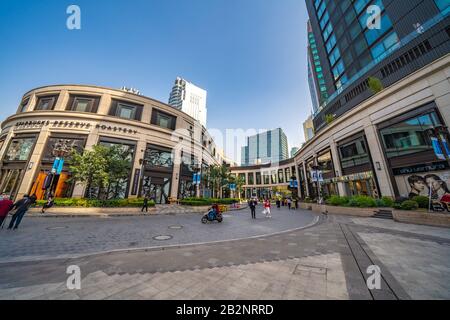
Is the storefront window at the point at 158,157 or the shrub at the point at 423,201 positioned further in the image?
the storefront window at the point at 158,157

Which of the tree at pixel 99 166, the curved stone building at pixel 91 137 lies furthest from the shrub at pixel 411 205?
the tree at pixel 99 166

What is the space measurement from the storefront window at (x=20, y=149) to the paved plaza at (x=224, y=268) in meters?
22.0

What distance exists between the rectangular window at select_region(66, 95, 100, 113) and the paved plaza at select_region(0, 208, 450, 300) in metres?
22.5

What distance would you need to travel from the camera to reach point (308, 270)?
13.8 feet

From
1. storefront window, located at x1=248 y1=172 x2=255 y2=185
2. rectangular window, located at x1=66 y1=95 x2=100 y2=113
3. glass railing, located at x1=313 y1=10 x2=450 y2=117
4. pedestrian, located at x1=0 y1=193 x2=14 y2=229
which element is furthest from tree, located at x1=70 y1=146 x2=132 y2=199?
storefront window, located at x1=248 y1=172 x2=255 y2=185

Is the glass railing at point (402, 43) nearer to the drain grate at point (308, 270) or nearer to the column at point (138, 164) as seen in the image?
the drain grate at point (308, 270)

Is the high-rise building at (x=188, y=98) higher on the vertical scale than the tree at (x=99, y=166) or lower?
higher

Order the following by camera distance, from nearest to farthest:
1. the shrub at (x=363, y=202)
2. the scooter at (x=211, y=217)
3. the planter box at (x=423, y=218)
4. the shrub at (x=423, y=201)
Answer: the planter box at (x=423, y=218) < the shrub at (x=423, y=201) < the scooter at (x=211, y=217) < the shrub at (x=363, y=202)

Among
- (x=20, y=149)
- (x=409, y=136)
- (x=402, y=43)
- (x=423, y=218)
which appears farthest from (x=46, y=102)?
(x=402, y=43)

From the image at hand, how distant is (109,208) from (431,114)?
102 ft

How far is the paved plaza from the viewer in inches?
124

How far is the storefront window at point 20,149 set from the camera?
68.7 feet

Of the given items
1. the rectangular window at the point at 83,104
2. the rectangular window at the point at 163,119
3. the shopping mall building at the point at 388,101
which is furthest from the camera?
the rectangular window at the point at 163,119
